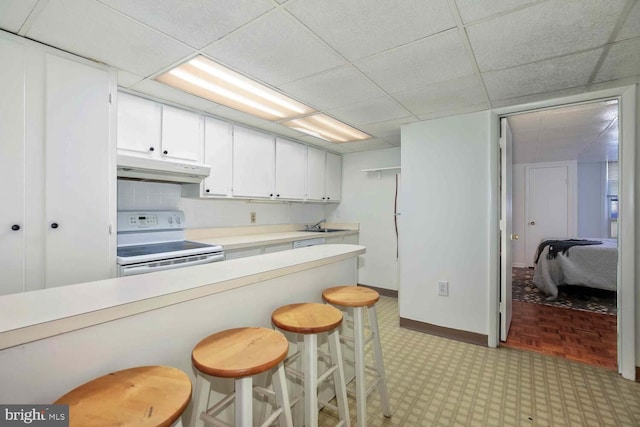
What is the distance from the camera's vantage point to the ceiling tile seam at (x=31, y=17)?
4.29 feet

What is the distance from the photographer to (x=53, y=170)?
1.67 m

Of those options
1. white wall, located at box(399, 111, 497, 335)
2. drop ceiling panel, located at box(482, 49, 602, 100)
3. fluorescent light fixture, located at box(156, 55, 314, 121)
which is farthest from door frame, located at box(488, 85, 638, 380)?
fluorescent light fixture, located at box(156, 55, 314, 121)

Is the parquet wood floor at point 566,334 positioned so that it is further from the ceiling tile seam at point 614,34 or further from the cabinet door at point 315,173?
the cabinet door at point 315,173

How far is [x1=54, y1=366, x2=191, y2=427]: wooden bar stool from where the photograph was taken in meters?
0.66

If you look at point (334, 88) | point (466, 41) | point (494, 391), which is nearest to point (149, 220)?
point (334, 88)

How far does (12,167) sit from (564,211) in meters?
7.64

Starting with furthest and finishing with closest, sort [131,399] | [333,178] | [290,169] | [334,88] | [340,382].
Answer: [333,178], [290,169], [334,88], [340,382], [131,399]

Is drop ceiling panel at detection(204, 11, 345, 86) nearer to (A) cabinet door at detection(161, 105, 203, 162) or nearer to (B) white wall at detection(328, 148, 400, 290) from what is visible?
(A) cabinet door at detection(161, 105, 203, 162)

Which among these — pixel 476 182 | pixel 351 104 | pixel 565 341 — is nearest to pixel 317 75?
pixel 351 104

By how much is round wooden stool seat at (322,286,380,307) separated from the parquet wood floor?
1859 millimetres

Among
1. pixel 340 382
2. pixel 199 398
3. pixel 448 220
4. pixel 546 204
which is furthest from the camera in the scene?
pixel 546 204

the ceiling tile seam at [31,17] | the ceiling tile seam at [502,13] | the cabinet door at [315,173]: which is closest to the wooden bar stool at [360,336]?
the ceiling tile seam at [502,13]

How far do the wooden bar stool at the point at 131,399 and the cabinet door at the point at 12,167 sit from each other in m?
1.28

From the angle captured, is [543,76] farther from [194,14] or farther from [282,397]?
[282,397]
